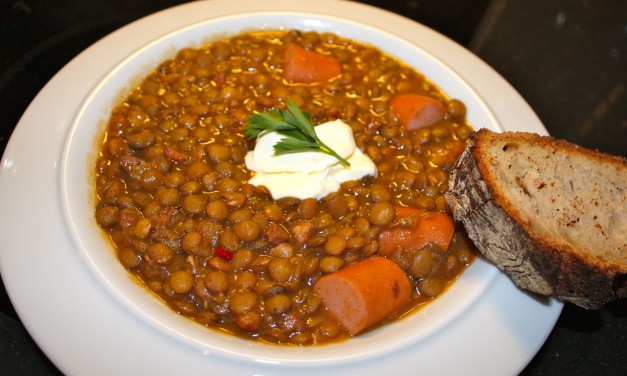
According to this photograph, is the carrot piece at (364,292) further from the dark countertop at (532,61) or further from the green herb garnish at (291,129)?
the dark countertop at (532,61)

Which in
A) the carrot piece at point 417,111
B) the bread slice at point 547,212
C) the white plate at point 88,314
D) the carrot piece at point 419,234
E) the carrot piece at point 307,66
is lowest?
the white plate at point 88,314

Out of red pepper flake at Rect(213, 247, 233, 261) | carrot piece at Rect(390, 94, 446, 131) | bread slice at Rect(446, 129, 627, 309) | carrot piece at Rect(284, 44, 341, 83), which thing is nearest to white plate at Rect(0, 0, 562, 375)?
bread slice at Rect(446, 129, 627, 309)

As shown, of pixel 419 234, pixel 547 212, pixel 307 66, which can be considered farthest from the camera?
pixel 307 66

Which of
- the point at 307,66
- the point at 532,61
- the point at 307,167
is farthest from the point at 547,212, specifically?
the point at 532,61

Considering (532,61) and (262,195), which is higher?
(532,61)

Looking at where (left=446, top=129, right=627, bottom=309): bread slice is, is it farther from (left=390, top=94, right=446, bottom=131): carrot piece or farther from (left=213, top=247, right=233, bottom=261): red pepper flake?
(left=213, top=247, right=233, bottom=261): red pepper flake

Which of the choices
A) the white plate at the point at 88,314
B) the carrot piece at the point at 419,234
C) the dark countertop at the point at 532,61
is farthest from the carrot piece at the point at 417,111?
the white plate at the point at 88,314

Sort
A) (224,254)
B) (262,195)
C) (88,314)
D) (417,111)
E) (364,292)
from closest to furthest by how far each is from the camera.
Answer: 1. (88,314)
2. (364,292)
3. (224,254)
4. (262,195)
5. (417,111)

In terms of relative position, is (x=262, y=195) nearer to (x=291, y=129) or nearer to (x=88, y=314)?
(x=291, y=129)
